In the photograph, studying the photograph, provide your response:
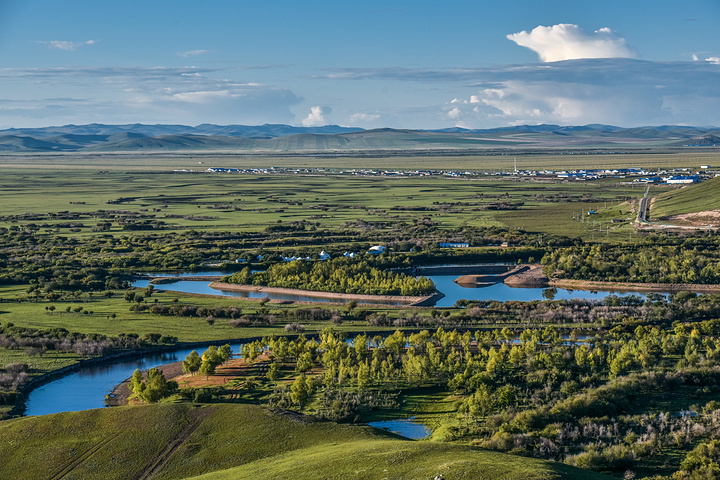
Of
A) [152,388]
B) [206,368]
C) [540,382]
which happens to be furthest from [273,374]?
[540,382]

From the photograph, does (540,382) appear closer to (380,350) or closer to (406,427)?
(406,427)

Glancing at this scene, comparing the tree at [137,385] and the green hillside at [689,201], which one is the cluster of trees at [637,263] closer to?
the green hillside at [689,201]

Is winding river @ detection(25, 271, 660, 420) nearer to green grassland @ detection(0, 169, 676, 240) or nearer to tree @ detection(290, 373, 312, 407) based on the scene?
tree @ detection(290, 373, 312, 407)

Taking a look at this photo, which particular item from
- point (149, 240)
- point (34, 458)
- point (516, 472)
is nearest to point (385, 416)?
point (516, 472)

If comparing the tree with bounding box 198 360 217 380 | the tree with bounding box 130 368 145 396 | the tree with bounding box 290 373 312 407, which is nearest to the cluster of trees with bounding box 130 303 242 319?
the tree with bounding box 198 360 217 380

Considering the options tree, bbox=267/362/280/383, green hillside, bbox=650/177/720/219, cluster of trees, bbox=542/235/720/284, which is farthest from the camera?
green hillside, bbox=650/177/720/219

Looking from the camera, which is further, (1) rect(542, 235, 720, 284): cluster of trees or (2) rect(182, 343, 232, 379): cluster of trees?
(1) rect(542, 235, 720, 284): cluster of trees

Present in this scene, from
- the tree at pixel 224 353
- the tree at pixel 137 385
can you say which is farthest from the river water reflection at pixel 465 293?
the tree at pixel 137 385
